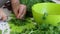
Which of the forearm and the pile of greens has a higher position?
the forearm

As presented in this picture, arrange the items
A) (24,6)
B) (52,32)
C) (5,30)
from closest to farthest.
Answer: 1. (52,32)
2. (5,30)
3. (24,6)

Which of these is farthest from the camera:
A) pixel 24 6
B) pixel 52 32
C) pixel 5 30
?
pixel 24 6

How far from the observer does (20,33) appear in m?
0.75

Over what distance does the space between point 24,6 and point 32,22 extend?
10 centimetres

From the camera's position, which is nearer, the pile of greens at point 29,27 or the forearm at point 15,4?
the pile of greens at point 29,27

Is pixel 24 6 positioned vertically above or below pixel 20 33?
above

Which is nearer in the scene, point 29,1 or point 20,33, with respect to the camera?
point 20,33

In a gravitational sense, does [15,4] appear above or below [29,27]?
above

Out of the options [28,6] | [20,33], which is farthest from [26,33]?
[28,6]

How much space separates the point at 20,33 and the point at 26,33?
1.5 inches

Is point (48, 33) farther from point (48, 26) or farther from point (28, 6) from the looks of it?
point (28, 6)

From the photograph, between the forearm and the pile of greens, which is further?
the forearm

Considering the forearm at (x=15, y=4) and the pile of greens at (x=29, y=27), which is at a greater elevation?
the forearm at (x=15, y=4)

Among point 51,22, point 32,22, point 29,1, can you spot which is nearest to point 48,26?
point 51,22
